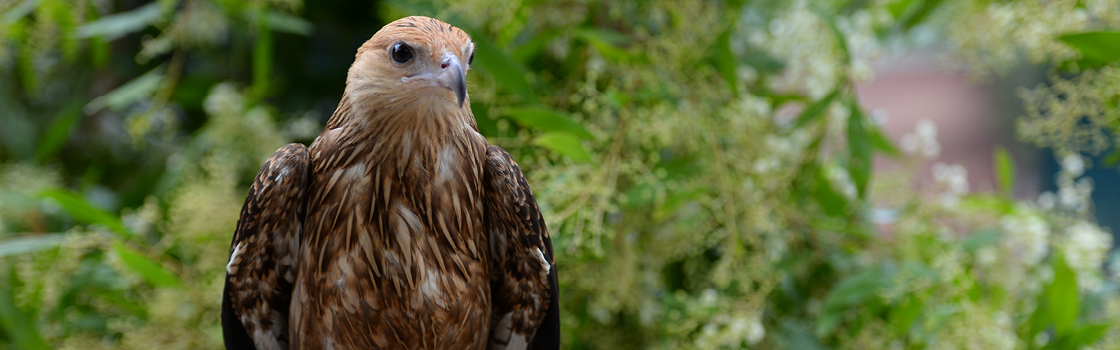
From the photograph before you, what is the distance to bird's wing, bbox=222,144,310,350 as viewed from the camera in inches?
20.5

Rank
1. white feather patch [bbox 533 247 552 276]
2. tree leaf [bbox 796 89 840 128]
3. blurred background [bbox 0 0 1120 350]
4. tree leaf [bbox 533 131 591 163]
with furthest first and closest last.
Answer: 1. tree leaf [bbox 796 89 840 128]
2. blurred background [bbox 0 0 1120 350]
3. tree leaf [bbox 533 131 591 163]
4. white feather patch [bbox 533 247 552 276]

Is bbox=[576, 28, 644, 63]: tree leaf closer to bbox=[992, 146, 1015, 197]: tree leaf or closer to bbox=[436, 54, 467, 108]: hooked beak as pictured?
bbox=[436, 54, 467, 108]: hooked beak

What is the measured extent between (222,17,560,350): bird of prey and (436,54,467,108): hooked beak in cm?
2

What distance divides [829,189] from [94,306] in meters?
1.25

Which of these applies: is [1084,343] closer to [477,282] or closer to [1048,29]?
[1048,29]

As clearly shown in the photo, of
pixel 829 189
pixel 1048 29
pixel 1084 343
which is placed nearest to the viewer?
pixel 1048 29

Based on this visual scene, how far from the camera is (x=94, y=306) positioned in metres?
1.10

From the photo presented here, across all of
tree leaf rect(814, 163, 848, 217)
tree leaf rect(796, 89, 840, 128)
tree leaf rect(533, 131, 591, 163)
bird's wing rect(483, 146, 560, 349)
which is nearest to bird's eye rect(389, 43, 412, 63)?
bird's wing rect(483, 146, 560, 349)

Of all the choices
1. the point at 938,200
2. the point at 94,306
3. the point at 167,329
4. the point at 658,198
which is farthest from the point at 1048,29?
the point at 94,306

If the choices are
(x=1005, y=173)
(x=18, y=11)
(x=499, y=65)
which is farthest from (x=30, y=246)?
(x=1005, y=173)

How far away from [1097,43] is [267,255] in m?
0.89

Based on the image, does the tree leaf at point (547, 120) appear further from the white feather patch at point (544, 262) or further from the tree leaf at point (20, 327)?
the tree leaf at point (20, 327)

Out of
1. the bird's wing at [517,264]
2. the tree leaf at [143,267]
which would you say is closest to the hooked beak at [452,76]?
the bird's wing at [517,264]

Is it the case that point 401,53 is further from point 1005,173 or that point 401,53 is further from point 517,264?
point 1005,173
